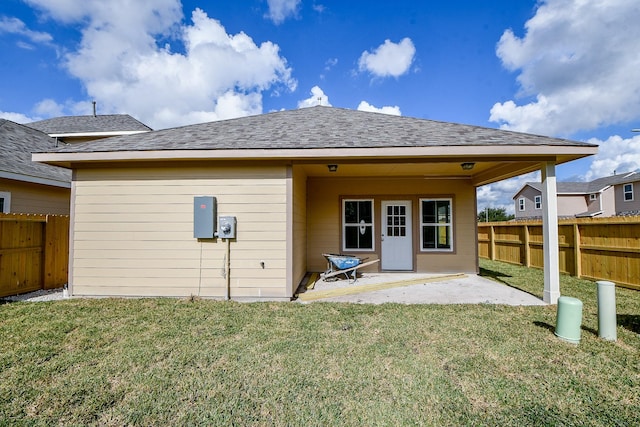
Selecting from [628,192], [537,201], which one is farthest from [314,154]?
[537,201]

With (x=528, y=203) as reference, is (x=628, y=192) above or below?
above

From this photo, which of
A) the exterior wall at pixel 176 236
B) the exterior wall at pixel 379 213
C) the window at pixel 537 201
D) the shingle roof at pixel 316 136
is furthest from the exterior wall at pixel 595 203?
the exterior wall at pixel 176 236

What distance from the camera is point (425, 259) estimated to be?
25.0 ft

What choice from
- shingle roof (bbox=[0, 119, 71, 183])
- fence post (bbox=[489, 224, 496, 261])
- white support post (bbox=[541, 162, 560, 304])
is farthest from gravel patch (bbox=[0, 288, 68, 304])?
fence post (bbox=[489, 224, 496, 261])

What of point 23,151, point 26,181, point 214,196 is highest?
point 23,151

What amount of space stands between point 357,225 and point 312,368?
17.7ft

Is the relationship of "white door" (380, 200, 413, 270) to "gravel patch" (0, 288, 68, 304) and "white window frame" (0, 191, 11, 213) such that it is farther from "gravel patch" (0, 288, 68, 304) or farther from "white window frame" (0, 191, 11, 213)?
"white window frame" (0, 191, 11, 213)

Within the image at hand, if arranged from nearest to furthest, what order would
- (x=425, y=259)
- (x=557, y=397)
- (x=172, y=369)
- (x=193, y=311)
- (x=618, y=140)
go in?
(x=557, y=397)
(x=172, y=369)
(x=193, y=311)
(x=425, y=259)
(x=618, y=140)

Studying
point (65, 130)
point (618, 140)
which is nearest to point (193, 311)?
point (65, 130)

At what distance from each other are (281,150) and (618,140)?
78581mm

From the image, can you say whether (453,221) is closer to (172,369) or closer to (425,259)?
(425,259)

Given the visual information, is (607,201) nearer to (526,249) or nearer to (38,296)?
(526,249)

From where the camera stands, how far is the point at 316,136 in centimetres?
548

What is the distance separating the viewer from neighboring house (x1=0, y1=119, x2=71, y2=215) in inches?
267
